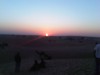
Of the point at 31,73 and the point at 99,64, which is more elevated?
the point at 99,64

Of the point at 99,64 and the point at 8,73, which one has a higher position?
the point at 99,64

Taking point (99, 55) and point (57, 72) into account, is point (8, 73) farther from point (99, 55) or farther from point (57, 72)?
point (99, 55)

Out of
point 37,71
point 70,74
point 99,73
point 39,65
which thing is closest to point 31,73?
point 37,71

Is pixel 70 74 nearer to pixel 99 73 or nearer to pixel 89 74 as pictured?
pixel 89 74

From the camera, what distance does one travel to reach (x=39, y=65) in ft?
67.4

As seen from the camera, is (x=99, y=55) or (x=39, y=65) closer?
(x=99, y=55)

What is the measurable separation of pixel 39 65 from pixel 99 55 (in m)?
8.92

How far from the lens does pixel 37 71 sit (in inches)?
758

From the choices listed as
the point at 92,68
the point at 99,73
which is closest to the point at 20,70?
the point at 92,68

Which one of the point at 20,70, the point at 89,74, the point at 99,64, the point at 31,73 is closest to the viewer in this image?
the point at 99,64

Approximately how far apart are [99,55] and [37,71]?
8.00 meters

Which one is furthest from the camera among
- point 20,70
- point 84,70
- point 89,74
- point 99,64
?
point 20,70

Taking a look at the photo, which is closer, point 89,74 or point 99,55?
point 99,55

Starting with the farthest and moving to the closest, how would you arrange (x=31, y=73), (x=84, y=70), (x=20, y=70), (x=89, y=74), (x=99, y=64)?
(x=20, y=70)
(x=31, y=73)
(x=84, y=70)
(x=89, y=74)
(x=99, y=64)
